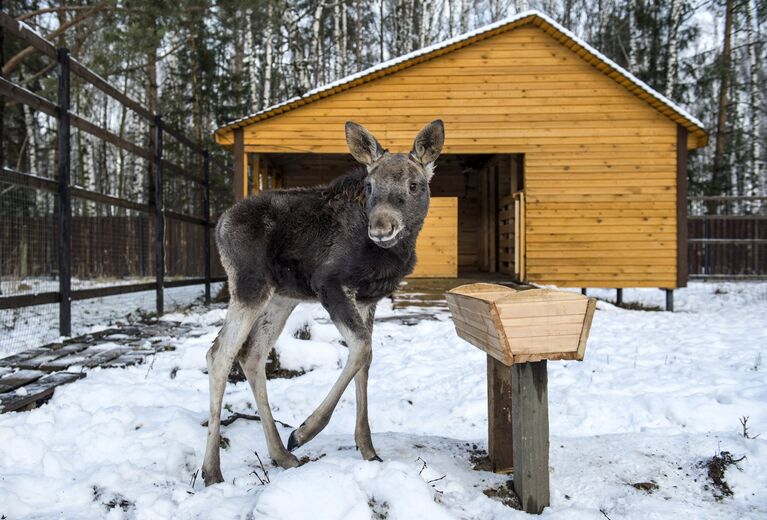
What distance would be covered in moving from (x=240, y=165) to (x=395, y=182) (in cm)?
1012

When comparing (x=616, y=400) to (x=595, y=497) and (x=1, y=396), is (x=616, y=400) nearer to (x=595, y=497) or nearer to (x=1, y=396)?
→ (x=595, y=497)

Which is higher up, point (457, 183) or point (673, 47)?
point (673, 47)

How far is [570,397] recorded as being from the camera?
479 centimetres

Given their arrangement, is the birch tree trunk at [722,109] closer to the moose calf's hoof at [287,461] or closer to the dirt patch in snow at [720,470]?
the dirt patch in snow at [720,470]

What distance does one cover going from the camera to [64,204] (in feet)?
23.2

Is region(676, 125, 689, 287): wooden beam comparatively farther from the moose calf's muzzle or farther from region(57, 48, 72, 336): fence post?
region(57, 48, 72, 336): fence post

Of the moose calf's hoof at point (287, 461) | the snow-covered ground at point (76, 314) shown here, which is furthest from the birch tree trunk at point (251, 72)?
the moose calf's hoof at point (287, 461)

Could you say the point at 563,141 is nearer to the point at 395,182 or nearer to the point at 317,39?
the point at 395,182

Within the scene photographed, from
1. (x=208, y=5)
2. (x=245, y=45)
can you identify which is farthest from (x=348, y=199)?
(x=245, y=45)

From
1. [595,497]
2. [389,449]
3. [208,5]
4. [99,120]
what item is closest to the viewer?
[595,497]

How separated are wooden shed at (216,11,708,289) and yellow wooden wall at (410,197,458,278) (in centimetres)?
221

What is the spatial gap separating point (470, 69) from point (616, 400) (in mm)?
9905

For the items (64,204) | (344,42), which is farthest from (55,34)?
(344,42)

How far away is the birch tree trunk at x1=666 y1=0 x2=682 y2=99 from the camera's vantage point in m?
21.9
